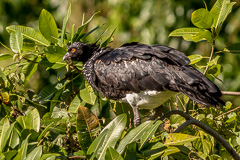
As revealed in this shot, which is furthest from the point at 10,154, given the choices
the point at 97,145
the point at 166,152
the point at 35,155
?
the point at 166,152

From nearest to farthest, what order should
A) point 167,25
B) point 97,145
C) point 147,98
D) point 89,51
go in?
point 97,145
point 147,98
point 89,51
point 167,25

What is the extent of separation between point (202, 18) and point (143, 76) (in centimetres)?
60

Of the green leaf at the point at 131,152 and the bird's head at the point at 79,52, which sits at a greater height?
the bird's head at the point at 79,52

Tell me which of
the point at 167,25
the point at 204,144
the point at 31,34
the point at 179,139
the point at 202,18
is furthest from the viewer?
the point at 167,25

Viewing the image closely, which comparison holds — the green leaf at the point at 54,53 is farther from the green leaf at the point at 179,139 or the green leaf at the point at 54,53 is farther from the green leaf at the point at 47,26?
the green leaf at the point at 179,139

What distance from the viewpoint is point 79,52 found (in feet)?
11.8

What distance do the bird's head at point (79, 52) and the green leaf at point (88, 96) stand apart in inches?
11.7

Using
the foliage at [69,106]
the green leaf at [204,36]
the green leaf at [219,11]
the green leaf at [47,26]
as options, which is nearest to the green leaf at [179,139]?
the foliage at [69,106]

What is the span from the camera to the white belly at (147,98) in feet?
10.8

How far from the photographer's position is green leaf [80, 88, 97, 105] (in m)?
3.32

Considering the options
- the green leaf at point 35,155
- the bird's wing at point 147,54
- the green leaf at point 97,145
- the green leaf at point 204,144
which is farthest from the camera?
the bird's wing at point 147,54

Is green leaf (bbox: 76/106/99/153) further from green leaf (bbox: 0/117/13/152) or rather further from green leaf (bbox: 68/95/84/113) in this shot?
green leaf (bbox: 68/95/84/113)

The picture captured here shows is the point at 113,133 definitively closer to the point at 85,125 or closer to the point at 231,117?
the point at 85,125

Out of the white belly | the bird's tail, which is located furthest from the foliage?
the bird's tail
